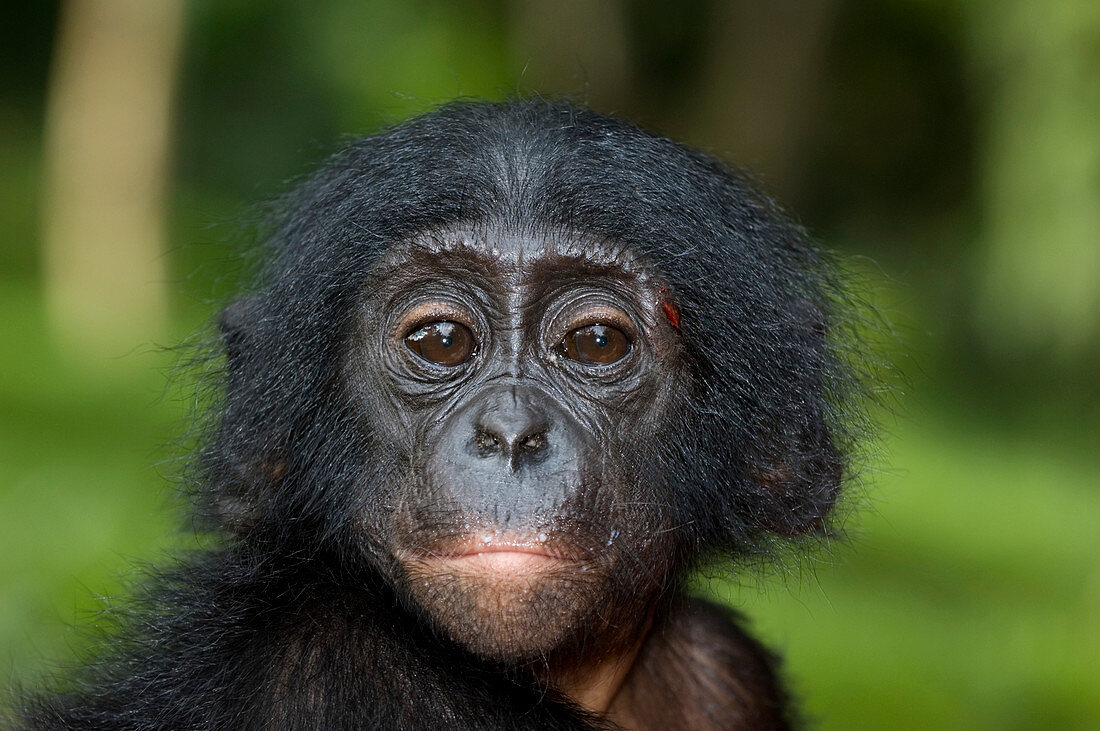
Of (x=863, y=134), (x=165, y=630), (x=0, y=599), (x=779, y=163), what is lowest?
(x=0, y=599)

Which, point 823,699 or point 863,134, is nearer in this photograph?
point 823,699

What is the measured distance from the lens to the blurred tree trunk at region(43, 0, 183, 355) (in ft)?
45.9

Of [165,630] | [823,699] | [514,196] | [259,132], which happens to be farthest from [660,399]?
[259,132]

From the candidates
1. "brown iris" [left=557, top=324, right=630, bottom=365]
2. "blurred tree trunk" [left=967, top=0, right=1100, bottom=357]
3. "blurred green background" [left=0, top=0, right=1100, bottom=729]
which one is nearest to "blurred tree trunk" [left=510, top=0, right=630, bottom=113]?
"blurred green background" [left=0, top=0, right=1100, bottom=729]

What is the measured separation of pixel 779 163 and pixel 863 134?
2.56 m

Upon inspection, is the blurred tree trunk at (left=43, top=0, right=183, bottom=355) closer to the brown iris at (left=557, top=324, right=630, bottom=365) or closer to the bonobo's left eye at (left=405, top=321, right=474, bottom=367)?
the bonobo's left eye at (left=405, top=321, right=474, bottom=367)

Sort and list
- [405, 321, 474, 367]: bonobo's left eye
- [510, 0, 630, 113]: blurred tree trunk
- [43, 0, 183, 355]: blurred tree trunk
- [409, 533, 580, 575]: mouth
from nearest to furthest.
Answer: [409, 533, 580, 575]: mouth → [405, 321, 474, 367]: bonobo's left eye → [43, 0, 183, 355]: blurred tree trunk → [510, 0, 630, 113]: blurred tree trunk

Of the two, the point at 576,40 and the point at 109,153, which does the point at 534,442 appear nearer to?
the point at 576,40

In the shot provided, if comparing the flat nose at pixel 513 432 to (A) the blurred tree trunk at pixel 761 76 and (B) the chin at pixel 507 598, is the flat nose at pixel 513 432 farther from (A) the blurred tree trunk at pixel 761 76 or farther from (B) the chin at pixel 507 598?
(A) the blurred tree trunk at pixel 761 76

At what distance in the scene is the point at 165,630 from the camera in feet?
12.5

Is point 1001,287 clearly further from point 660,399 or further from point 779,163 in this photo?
point 660,399

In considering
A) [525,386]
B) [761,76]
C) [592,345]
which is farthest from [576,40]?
[525,386]

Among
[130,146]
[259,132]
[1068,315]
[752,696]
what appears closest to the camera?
[752,696]

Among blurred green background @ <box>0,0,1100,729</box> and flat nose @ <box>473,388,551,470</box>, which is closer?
flat nose @ <box>473,388,551,470</box>
